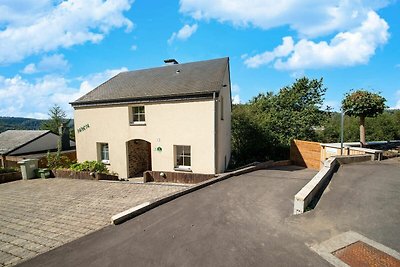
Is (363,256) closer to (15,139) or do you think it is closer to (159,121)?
(159,121)

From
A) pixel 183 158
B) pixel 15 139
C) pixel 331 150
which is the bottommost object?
pixel 183 158

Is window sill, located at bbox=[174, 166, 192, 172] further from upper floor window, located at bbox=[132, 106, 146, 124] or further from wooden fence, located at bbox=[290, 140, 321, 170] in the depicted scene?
wooden fence, located at bbox=[290, 140, 321, 170]

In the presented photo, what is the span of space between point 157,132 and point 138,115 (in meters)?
2.15

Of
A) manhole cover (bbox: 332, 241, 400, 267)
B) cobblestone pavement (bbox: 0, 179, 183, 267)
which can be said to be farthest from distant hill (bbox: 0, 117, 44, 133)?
manhole cover (bbox: 332, 241, 400, 267)

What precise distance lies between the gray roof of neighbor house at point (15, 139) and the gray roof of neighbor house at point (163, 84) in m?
10.0

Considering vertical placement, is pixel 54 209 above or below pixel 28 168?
below

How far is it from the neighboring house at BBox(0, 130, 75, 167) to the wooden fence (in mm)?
22422

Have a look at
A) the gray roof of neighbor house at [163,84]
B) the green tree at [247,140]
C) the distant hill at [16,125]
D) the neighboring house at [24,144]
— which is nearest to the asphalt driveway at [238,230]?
the gray roof of neighbor house at [163,84]

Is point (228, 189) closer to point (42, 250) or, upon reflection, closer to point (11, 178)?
point (42, 250)

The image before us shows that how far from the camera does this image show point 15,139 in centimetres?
2238

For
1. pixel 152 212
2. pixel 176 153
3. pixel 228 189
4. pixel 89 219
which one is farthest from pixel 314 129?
pixel 89 219

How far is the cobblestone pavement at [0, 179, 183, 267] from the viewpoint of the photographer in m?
5.15

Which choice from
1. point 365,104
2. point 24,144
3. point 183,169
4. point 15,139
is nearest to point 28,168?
point 183,169

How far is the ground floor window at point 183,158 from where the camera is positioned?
529 inches
